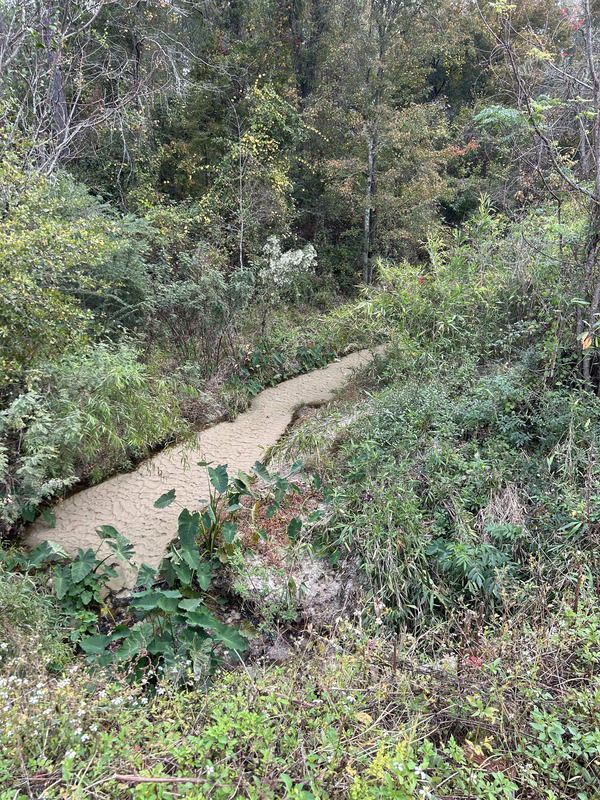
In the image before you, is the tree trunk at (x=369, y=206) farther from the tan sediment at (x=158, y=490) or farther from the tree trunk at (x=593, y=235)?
the tree trunk at (x=593, y=235)

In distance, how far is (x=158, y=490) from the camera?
187 inches

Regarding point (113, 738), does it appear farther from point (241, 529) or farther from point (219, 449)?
point (219, 449)

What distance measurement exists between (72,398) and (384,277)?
4347 mm

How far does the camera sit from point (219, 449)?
5.48 metres

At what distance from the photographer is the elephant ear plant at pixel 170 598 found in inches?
107

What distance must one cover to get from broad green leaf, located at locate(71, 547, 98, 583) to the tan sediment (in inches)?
17.4

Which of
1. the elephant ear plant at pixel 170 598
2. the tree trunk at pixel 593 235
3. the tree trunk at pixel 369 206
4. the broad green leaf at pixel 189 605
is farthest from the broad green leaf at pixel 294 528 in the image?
the tree trunk at pixel 369 206

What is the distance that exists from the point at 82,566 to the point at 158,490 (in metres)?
1.40

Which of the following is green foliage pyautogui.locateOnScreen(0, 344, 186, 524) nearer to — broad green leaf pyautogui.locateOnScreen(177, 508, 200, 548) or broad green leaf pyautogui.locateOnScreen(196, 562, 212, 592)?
broad green leaf pyautogui.locateOnScreen(177, 508, 200, 548)

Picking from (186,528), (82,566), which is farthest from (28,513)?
(186,528)

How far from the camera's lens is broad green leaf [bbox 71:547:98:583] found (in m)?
3.34

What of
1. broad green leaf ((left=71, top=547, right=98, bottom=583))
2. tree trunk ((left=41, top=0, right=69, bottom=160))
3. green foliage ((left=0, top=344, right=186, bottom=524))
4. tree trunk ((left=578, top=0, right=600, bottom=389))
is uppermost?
tree trunk ((left=41, top=0, right=69, bottom=160))

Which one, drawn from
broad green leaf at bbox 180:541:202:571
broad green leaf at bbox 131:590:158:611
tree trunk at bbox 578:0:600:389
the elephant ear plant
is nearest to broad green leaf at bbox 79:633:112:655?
the elephant ear plant

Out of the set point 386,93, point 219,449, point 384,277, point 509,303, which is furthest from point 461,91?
point 219,449
